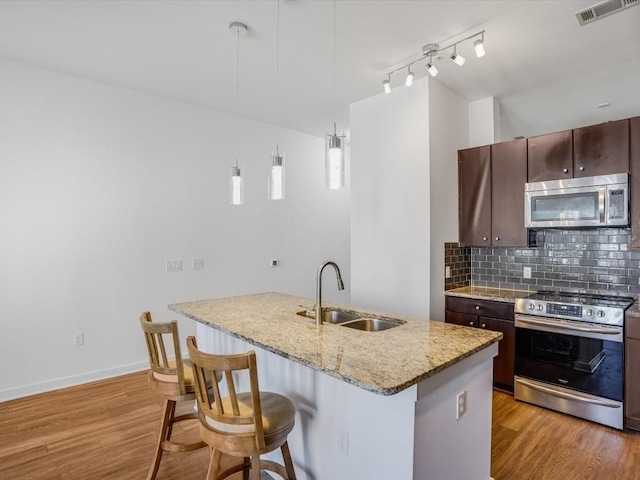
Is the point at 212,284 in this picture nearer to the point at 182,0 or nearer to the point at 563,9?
the point at 182,0

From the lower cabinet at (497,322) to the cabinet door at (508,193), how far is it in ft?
2.15

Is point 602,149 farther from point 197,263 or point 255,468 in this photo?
point 197,263

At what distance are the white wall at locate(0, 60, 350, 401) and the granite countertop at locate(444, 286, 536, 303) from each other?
252 cm

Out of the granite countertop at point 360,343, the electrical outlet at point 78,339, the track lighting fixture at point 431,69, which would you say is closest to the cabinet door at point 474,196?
the track lighting fixture at point 431,69

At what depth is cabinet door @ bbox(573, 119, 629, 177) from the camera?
9.53 ft

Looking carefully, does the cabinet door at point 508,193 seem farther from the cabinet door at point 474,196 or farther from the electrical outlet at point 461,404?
the electrical outlet at point 461,404

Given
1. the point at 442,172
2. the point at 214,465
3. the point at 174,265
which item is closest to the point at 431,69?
the point at 442,172

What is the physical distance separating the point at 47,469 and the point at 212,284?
2372mm

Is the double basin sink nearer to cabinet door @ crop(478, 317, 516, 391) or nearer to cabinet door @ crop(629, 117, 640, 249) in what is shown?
cabinet door @ crop(478, 317, 516, 391)

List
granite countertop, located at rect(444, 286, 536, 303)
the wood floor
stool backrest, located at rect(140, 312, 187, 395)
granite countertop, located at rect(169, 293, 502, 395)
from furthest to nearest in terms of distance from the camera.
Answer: granite countertop, located at rect(444, 286, 536, 303)
the wood floor
stool backrest, located at rect(140, 312, 187, 395)
granite countertop, located at rect(169, 293, 502, 395)

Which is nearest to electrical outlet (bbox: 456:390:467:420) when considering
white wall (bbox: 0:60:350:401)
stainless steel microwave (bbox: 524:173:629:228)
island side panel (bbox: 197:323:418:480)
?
island side panel (bbox: 197:323:418:480)

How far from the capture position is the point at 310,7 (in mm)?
2420

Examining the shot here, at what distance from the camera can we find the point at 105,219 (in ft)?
12.1

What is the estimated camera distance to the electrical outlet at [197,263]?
14.0 ft
